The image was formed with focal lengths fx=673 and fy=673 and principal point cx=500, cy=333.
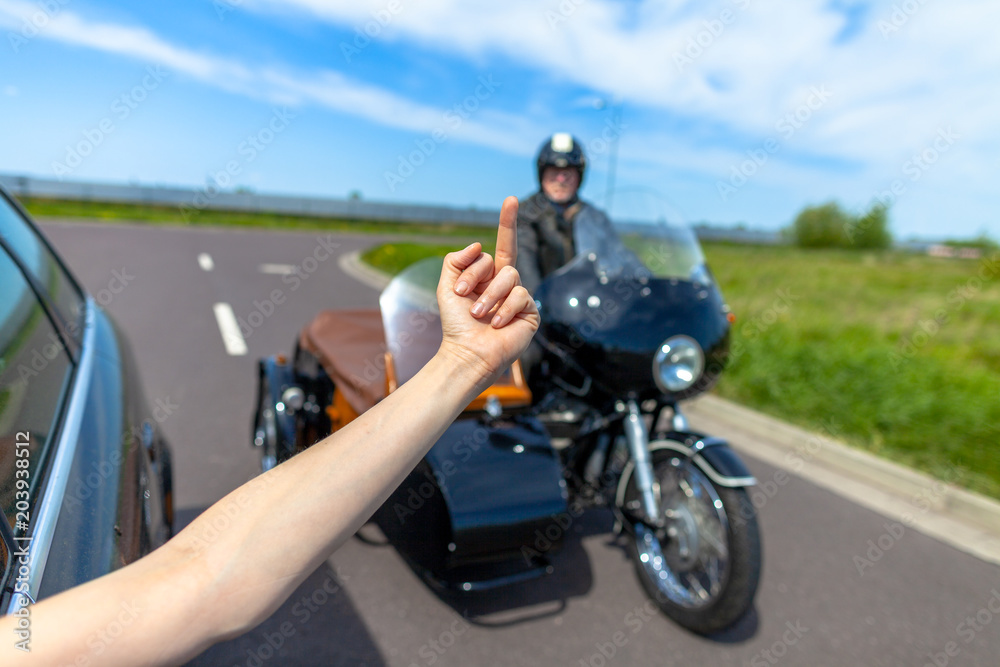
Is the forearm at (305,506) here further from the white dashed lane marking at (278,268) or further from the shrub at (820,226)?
the shrub at (820,226)

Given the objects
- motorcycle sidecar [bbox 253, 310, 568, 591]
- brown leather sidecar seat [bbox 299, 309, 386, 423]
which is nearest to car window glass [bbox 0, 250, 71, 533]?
motorcycle sidecar [bbox 253, 310, 568, 591]

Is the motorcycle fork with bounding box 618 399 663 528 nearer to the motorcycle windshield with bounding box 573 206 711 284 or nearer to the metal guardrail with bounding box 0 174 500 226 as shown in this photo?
the motorcycle windshield with bounding box 573 206 711 284

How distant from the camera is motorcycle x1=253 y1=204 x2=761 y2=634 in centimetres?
264

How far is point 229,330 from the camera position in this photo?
8227mm

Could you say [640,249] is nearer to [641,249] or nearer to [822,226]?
[641,249]

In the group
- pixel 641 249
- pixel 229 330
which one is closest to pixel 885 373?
pixel 641 249

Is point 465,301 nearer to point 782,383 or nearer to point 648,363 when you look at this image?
point 648,363

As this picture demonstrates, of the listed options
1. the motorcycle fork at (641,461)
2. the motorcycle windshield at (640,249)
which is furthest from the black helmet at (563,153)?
the motorcycle fork at (641,461)

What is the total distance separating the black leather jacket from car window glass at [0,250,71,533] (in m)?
2.18

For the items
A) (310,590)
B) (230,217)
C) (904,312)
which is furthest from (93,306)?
(230,217)

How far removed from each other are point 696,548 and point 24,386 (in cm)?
254

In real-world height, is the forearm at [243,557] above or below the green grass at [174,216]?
above

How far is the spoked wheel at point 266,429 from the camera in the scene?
370 centimetres

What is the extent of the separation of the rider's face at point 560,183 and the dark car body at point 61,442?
2.26 metres
